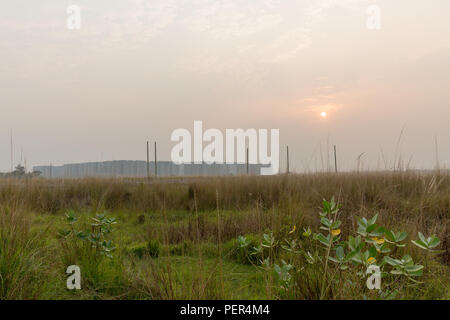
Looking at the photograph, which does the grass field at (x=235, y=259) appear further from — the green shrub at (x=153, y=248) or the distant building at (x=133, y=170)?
the distant building at (x=133, y=170)

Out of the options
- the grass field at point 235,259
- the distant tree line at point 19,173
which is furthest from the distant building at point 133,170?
the grass field at point 235,259

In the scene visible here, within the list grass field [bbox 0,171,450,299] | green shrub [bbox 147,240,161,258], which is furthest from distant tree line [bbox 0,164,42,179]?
green shrub [bbox 147,240,161,258]

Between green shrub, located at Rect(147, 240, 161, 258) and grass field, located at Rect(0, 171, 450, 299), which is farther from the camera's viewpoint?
green shrub, located at Rect(147, 240, 161, 258)

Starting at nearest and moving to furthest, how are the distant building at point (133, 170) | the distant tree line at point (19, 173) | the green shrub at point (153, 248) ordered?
1. the green shrub at point (153, 248)
2. the distant tree line at point (19, 173)
3. the distant building at point (133, 170)

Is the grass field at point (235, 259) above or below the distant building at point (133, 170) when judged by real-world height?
below

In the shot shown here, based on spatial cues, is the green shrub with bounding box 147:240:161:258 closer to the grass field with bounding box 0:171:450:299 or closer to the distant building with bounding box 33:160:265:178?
the grass field with bounding box 0:171:450:299

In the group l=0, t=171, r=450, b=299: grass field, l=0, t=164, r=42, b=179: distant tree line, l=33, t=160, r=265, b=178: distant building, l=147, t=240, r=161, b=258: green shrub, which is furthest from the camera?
l=33, t=160, r=265, b=178: distant building

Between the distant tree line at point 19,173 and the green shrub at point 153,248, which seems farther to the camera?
the distant tree line at point 19,173

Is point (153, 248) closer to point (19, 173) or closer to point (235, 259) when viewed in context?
point (235, 259)

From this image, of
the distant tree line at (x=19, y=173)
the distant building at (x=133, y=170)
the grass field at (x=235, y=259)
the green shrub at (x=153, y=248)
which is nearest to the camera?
the grass field at (x=235, y=259)

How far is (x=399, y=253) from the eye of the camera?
2.06 meters
